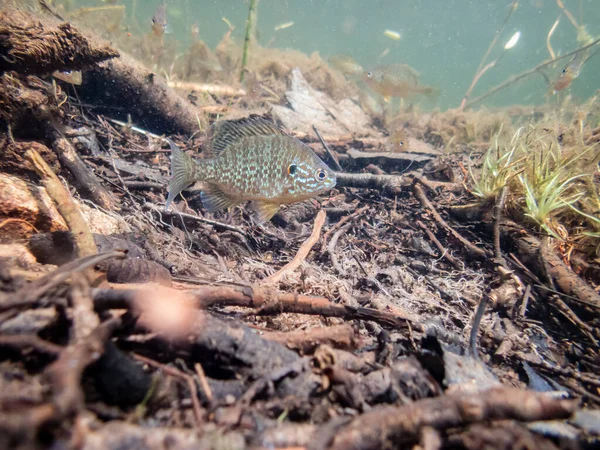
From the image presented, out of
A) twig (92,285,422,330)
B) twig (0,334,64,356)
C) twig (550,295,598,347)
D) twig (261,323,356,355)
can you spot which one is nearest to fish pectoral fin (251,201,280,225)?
twig (92,285,422,330)

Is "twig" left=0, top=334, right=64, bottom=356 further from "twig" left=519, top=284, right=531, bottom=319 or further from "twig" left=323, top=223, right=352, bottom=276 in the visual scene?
"twig" left=519, top=284, right=531, bottom=319

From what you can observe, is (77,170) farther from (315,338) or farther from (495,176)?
(495,176)

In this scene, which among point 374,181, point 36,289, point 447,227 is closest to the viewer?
point 36,289

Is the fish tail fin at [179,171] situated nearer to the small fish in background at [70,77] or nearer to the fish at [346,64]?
the small fish in background at [70,77]

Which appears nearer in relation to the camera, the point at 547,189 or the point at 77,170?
the point at 77,170

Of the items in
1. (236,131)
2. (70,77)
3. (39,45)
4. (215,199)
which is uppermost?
(70,77)

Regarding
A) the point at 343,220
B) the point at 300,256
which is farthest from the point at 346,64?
the point at 300,256
